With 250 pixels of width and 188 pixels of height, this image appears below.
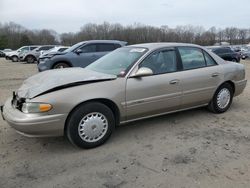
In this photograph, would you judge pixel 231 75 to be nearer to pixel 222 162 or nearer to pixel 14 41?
pixel 222 162

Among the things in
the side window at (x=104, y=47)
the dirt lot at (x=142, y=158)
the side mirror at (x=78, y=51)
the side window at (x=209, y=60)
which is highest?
the side window at (x=104, y=47)

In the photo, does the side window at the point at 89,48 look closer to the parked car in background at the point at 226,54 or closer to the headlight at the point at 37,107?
the headlight at the point at 37,107

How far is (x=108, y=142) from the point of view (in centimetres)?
416

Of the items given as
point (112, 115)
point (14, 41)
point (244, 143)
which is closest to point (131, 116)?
point (112, 115)

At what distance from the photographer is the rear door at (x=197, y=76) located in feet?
15.8

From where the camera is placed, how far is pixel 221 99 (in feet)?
17.9

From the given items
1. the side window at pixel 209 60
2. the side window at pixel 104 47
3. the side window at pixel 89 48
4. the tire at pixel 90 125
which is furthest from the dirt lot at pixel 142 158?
the side window at pixel 104 47

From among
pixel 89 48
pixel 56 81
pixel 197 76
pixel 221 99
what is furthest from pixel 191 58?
pixel 89 48

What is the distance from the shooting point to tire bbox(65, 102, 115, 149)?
3719 millimetres

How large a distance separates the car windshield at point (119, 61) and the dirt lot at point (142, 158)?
1.04 metres

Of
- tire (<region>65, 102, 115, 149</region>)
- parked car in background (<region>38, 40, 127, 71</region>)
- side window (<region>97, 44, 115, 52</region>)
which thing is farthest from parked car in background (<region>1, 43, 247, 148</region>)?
side window (<region>97, 44, 115, 52</region>)

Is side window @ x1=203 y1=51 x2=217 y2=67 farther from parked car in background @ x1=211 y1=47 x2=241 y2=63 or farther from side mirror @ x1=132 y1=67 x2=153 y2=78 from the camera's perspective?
parked car in background @ x1=211 y1=47 x2=241 y2=63

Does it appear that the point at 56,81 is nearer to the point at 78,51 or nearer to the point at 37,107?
the point at 37,107

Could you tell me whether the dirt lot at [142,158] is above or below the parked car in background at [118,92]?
below
